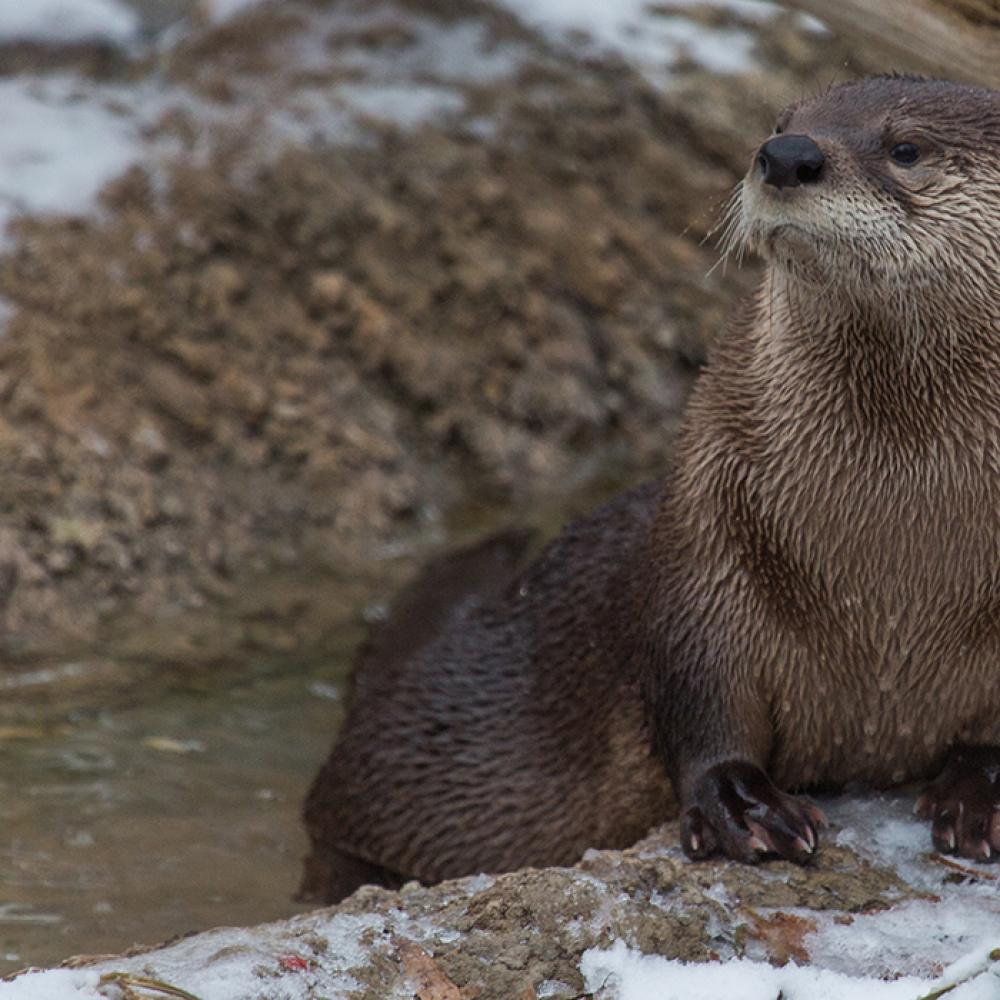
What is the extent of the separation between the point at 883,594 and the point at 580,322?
7.92ft

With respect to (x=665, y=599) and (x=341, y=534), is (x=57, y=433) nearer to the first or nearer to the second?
(x=341, y=534)

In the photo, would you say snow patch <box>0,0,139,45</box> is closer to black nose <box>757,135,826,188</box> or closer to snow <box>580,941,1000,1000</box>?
black nose <box>757,135,826,188</box>

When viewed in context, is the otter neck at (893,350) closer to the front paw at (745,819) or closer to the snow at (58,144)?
the front paw at (745,819)

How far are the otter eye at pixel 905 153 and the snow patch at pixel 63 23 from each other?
2777mm

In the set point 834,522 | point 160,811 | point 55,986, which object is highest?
point 834,522

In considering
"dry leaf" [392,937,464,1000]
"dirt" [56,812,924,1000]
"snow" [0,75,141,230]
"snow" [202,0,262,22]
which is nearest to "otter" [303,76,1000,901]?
"dirt" [56,812,924,1000]

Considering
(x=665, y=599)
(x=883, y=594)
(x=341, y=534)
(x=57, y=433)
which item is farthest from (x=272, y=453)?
(x=883, y=594)

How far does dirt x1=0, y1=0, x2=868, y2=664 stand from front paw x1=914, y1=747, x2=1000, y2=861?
1605 millimetres

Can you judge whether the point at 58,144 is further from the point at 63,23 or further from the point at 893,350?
the point at 893,350

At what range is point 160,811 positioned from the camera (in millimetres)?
3221

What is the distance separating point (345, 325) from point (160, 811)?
5.22ft

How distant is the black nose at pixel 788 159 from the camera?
7.15ft

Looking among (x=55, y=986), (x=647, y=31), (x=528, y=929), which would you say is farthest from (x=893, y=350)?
(x=647, y=31)

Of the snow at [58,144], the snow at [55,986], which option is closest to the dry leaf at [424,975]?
the snow at [55,986]
